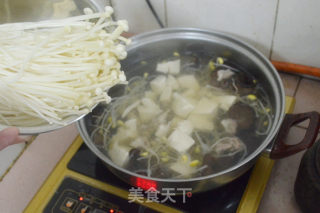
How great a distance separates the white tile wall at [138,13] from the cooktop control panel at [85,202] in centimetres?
92

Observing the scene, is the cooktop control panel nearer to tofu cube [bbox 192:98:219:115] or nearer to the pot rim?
the pot rim

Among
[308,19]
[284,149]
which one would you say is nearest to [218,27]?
[308,19]

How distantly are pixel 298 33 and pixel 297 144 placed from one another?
1.99 feet

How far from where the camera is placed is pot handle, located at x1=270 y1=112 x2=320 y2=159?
0.94 m

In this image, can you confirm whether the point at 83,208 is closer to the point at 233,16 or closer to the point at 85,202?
the point at 85,202

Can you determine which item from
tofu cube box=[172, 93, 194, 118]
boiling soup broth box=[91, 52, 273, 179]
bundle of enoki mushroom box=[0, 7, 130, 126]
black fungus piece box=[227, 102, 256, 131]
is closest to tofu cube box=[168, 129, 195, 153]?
boiling soup broth box=[91, 52, 273, 179]

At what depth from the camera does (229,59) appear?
1415mm

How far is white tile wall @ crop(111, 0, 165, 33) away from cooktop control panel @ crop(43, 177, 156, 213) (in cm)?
92

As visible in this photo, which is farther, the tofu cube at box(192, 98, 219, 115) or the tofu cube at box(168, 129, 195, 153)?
the tofu cube at box(192, 98, 219, 115)

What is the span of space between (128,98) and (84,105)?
54cm

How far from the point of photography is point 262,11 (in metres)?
1.33

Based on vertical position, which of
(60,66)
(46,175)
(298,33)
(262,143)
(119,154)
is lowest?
(46,175)

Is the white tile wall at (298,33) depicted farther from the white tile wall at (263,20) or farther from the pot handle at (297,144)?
the pot handle at (297,144)

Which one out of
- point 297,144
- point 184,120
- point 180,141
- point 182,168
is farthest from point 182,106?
point 297,144
